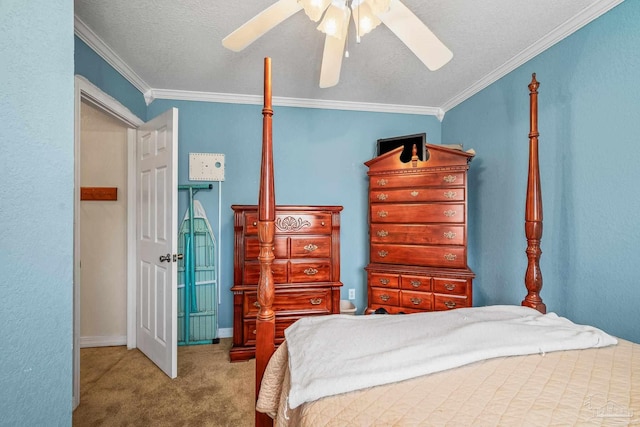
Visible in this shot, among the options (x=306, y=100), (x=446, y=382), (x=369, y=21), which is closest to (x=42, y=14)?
(x=369, y=21)

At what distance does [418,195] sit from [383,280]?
0.82 meters

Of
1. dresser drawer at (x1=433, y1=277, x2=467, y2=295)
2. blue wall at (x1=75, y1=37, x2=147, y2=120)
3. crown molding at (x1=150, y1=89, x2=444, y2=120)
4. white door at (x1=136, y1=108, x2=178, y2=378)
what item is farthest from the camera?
crown molding at (x1=150, y1=89, x2=444, y2=120)

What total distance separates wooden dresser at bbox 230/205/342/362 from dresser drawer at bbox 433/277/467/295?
81 cm

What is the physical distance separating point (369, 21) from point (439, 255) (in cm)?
182

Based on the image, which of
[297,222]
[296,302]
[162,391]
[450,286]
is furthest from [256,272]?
[450,286]

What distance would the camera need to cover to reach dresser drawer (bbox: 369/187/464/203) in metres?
2.31

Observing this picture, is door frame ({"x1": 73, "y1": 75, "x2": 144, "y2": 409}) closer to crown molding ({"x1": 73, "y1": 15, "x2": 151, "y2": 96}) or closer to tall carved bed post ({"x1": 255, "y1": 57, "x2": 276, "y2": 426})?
crown molding ({"x1": 73, "y1": 15, "x2": 151, "y2": 96})

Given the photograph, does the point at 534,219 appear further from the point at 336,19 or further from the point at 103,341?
the point at 103,341

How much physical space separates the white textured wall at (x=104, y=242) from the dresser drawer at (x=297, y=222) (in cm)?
130

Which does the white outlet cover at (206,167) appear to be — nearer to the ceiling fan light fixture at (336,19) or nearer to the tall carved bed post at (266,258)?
the tall carved bed post at (266,258)

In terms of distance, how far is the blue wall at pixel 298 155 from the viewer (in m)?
2.87

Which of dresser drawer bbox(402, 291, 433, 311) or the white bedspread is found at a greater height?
the white bedspread

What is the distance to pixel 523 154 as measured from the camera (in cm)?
217

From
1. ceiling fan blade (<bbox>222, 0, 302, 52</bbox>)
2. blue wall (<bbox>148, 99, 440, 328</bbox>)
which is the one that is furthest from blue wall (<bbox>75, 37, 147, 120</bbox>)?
ceiling fan blade (<bbox>222, 0, 302, 52</bbox>)
